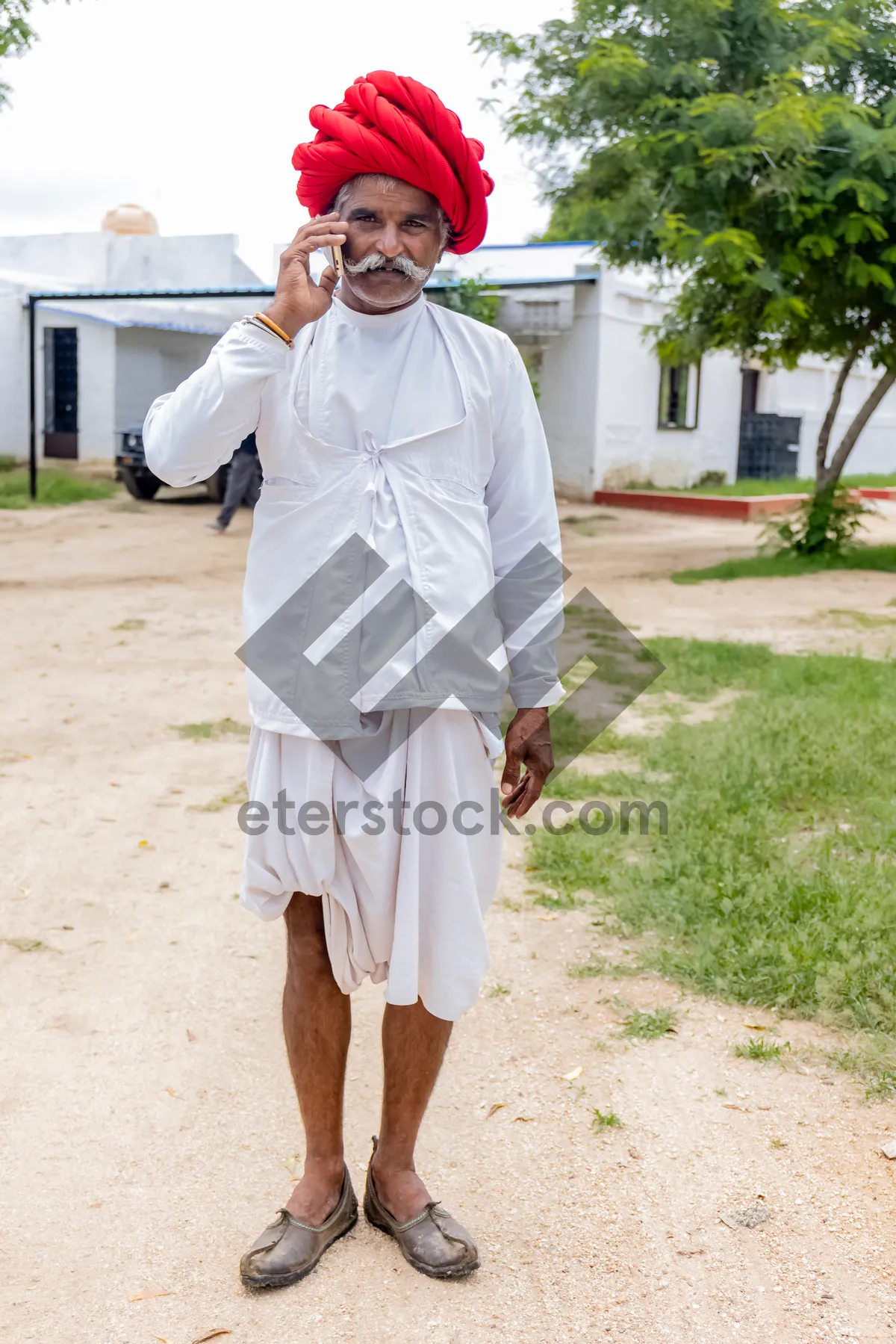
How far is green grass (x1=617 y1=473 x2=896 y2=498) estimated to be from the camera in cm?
2089

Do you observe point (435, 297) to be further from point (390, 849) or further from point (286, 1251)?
point (286, 1251)

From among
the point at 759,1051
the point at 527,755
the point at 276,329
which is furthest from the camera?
the point at 759,1051

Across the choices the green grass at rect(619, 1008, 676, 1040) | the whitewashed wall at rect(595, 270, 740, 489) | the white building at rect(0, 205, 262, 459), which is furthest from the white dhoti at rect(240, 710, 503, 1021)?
the white building at rect(0, 205, 262, 459)

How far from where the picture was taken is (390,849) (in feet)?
7.16

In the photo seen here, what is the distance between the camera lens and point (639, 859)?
4.30m

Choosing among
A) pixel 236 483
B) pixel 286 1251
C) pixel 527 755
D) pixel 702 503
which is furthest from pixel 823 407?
pixel 286 1251

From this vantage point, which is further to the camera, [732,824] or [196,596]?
[196,596]

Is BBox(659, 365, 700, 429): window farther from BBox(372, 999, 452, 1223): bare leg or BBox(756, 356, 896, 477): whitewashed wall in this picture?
BBox(372, 999, 452, 1223): bare leg

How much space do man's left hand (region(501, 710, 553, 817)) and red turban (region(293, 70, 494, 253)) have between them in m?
0.94

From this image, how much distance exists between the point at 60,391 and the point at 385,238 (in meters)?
19.8

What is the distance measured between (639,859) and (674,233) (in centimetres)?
744

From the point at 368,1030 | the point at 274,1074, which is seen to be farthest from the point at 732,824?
the point at 274,1074

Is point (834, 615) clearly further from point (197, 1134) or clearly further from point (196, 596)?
point (197, 1134)

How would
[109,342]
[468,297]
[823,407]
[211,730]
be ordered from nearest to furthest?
1. [211,730]
2. [468,297]
3. [109,342]
4. [823,407]
